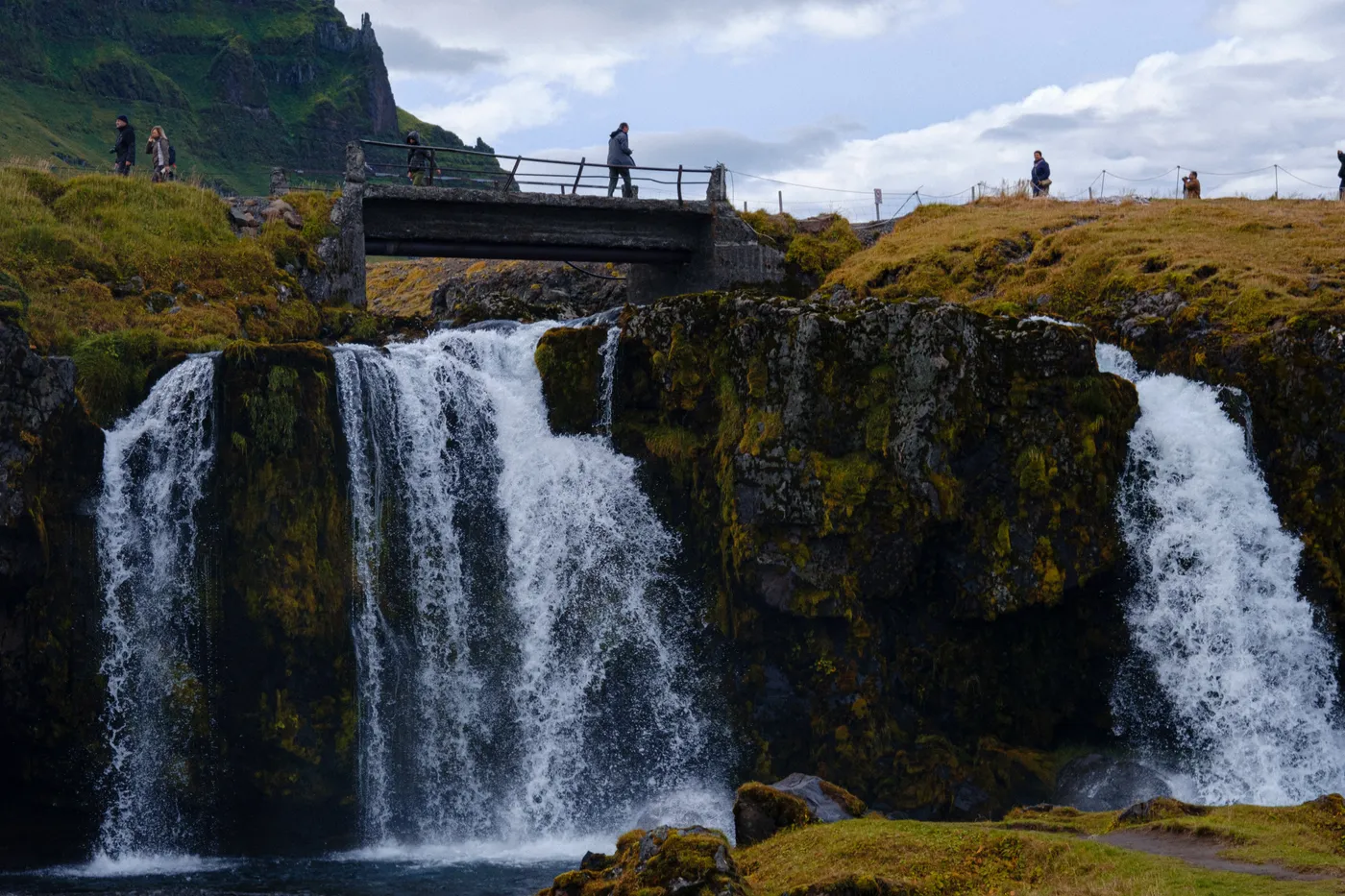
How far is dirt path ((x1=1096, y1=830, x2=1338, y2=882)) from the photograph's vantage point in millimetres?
14539

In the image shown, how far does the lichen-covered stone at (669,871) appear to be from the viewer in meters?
13.9

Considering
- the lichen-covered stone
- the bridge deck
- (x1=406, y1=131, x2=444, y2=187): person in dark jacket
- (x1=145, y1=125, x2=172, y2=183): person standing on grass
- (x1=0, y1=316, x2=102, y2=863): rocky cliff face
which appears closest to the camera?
the lichen-covered stone

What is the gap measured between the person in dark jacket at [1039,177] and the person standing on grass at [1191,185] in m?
4.61

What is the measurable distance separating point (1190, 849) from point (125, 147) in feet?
116

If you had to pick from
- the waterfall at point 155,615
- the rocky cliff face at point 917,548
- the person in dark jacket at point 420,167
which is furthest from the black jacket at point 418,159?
the rocky cliff face at point 917,548

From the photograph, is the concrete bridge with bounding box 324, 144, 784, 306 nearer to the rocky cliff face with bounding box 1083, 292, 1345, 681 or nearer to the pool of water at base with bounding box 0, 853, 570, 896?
the rocky cliff face with bounding box 1083, 292, 1345, 681

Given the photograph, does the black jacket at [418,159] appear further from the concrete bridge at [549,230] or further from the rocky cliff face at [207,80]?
the rocky cliff face at [207,80]

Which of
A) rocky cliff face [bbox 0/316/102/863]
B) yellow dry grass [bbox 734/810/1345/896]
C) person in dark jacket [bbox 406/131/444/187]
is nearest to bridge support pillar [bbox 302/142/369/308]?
person in dark jacket [bbox 406/131/444/187]

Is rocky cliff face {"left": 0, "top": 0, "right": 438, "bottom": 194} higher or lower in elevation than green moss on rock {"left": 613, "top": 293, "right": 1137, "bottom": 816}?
higher

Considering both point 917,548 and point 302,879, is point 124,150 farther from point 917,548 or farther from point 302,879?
point 917,548

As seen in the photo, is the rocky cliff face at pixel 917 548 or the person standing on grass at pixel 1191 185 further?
the person standing on grass at pixel 1191 185

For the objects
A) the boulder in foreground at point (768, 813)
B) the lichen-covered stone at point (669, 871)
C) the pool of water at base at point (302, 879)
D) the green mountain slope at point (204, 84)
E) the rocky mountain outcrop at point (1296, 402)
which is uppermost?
the green mountain slope at point (204, 84)

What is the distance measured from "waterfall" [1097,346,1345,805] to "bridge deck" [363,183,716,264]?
17.7 metres

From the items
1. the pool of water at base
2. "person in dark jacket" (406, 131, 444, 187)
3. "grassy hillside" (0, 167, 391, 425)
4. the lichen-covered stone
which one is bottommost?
the pool of water at base
